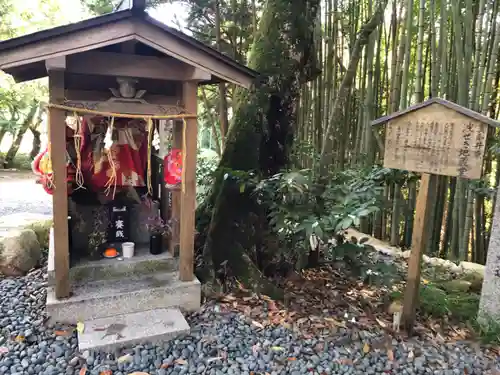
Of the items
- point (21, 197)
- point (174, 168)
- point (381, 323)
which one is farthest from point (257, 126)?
point (21, 197)

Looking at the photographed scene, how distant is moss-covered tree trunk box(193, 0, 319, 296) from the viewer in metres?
4.09

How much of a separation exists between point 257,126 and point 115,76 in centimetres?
154

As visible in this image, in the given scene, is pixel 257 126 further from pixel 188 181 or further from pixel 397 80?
pixel 397 80

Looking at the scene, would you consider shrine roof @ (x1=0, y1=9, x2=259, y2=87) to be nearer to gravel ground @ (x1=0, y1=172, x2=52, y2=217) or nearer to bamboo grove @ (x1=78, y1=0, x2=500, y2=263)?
bamboo grove @ (x1=78, y1=0, x2=500, y2=263)

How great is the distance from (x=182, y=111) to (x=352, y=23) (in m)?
3.31

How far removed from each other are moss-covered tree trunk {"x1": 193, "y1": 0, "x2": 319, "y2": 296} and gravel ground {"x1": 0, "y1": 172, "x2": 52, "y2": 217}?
202 inches

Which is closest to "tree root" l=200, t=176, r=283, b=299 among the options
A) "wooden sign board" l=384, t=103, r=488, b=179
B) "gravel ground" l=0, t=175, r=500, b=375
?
"gravel ground" l=0, t=175, r=500, b=375

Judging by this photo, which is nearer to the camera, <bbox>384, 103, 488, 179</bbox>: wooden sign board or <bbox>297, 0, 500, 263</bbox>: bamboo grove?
<bbox>384, 103, 488, 179</bbox>: wooden sign board

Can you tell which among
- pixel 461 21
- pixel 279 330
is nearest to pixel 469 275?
pixel 279 330

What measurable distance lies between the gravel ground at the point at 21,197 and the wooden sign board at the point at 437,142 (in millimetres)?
6933

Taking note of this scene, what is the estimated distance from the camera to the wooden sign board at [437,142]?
2811mm

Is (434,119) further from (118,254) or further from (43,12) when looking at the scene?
(43,12)

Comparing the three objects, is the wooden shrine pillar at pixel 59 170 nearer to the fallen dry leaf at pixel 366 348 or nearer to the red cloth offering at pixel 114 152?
the red cloth offering at pixel 114 152

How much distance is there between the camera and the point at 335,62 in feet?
18.9
